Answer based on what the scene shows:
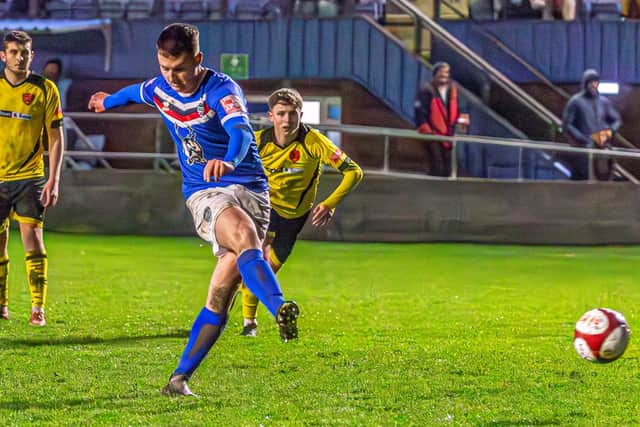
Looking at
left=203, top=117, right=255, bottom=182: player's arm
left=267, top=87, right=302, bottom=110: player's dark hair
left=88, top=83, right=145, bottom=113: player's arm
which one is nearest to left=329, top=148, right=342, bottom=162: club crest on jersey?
left=267, top=87, right=302, bottom=110: player's dark hair

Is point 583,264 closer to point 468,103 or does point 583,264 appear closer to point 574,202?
point 574,202

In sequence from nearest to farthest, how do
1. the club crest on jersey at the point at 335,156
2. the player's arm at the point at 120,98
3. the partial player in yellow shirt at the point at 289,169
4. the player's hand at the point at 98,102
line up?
the player's arm at the point at 120,98, the player's hand at the point at 98,102, the partial player in yellow shirt at the point at 289,169, the club crest on jersey at the point at 335,156

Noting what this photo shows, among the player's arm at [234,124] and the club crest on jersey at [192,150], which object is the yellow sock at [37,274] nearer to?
the club crest on jersey at [192,150]

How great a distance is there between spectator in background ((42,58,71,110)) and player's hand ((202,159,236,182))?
47.9ft

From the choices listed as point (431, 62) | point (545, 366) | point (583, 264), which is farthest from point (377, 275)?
point (431, 62)

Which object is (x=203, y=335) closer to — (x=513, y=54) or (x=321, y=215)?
(x=321, y=215)

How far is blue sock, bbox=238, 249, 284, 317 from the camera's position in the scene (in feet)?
21.9

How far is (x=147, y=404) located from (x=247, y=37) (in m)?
16.4

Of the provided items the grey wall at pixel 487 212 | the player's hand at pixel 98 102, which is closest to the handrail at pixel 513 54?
the grey wall at pixel 487 212

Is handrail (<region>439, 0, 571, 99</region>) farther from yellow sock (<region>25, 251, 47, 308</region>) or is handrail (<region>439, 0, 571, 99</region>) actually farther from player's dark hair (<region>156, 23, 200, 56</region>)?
player's dark hair (<region>156, 23, 200, 56</region>)

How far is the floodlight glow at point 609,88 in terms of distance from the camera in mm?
22547

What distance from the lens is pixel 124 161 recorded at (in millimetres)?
22516

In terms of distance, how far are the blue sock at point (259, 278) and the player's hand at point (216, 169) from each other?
42 centimetres

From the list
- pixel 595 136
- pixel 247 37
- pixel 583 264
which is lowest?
pixel 583 264
